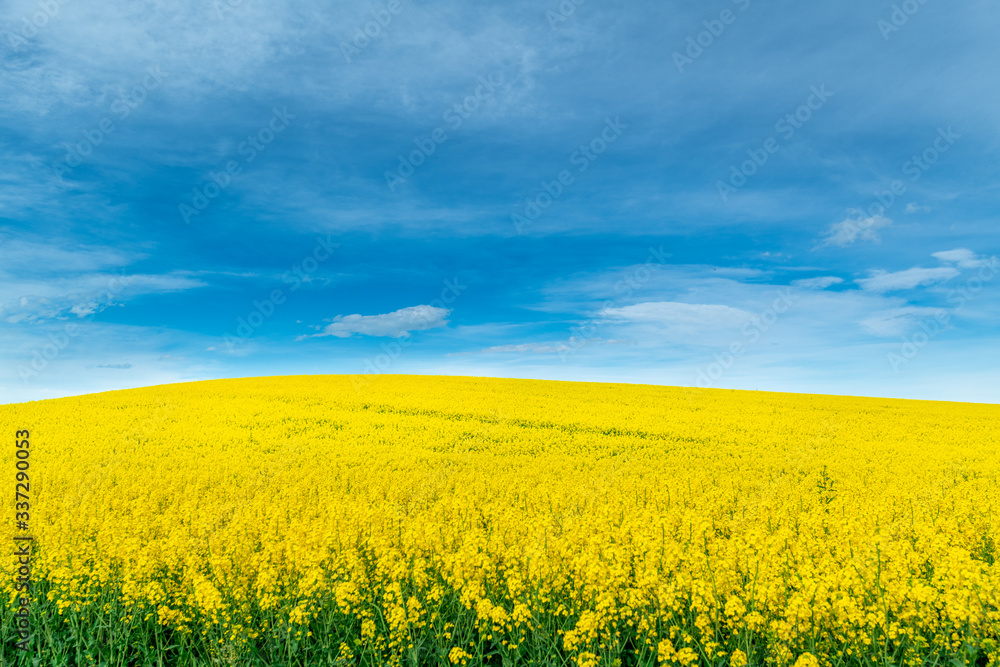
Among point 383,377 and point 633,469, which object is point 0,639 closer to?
point 633,469

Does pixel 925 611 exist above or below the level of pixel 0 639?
above

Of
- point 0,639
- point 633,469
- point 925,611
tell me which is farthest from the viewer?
point 633,469

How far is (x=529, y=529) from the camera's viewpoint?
6738 mm

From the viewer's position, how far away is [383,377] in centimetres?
3562

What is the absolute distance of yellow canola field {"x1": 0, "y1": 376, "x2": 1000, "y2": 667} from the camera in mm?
4855

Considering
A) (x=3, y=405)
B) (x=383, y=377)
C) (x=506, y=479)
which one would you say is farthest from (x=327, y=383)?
(x=506, y=479)

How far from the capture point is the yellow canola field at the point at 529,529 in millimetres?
4855

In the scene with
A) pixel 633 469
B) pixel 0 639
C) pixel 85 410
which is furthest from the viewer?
pixel 85 410

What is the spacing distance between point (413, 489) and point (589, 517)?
474cm

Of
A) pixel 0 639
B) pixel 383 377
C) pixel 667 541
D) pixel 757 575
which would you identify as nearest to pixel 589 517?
pixel 667 541

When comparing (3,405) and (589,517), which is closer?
(589,517)

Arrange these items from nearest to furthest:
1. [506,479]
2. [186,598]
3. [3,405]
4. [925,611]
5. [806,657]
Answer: [806,657] < [925,611] < [186,598] < [506,479] < [3,405]

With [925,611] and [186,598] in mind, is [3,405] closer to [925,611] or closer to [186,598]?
[186,598]

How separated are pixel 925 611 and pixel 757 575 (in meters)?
1.29
